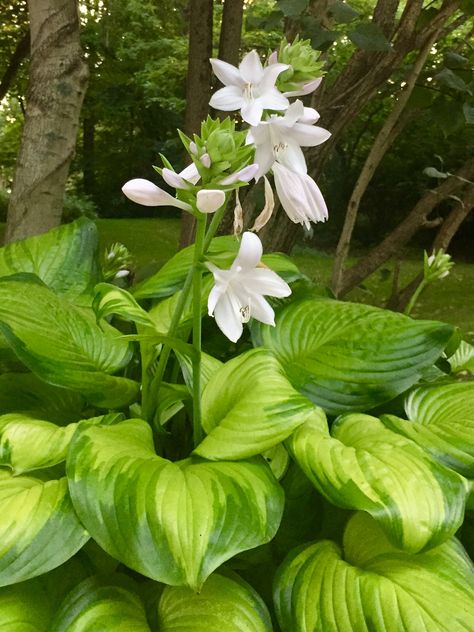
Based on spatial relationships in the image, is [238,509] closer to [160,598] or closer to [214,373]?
[160,598]

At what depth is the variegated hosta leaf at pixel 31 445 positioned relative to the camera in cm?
67

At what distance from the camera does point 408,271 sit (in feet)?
15.1

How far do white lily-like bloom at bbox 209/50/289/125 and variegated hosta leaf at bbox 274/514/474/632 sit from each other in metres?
0.45

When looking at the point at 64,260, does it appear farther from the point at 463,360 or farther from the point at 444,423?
the point at 463,360

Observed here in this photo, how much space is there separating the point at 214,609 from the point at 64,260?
0.61m

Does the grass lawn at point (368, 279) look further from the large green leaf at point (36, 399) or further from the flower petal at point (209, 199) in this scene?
the flower petal at point (209, 199)

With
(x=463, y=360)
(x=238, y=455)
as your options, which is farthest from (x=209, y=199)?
(x=463, y=360)

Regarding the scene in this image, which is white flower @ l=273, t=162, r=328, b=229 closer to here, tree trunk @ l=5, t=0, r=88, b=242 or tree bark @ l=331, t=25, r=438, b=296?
tree trunk @ l=5, t=0, r=88, b=242

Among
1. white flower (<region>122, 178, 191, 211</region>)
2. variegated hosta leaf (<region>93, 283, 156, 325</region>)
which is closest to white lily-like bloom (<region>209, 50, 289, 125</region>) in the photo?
white flower (<region>122, 178, 191, 211</region>)

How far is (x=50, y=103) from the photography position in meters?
1.23

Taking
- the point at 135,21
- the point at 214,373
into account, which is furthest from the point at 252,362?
the point at 135,21

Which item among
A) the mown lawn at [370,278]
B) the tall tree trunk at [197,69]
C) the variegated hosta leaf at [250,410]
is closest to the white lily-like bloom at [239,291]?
the variegated hosta leaf at [250,410]

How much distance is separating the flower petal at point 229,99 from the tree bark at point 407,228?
4.61ft

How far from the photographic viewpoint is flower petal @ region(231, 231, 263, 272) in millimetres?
575
